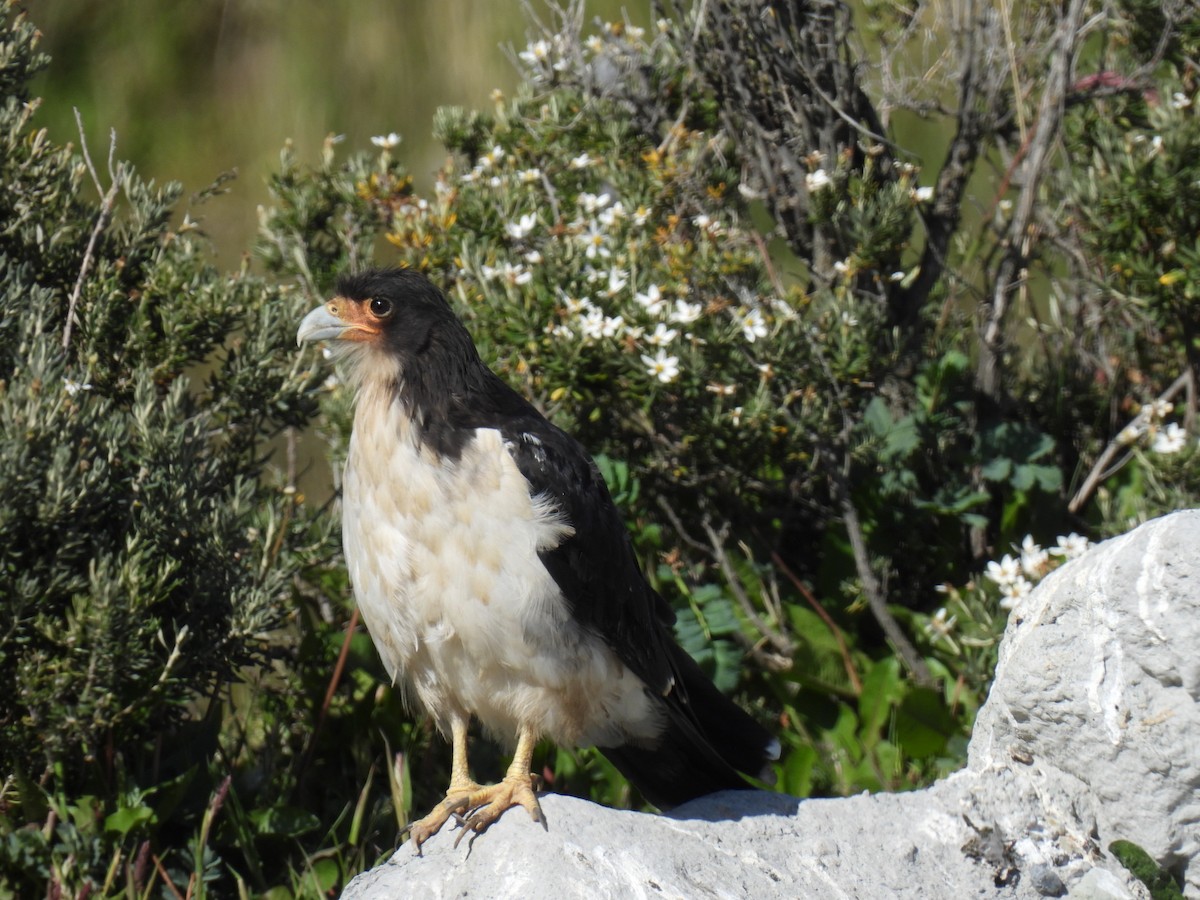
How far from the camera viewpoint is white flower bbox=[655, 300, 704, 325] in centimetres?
418

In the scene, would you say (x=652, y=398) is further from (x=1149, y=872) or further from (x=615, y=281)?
(x=1149, y=872)

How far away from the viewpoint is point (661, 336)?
410cm

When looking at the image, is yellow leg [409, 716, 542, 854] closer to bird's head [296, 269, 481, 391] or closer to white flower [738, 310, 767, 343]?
bird's head [296, 269, 481, 391]

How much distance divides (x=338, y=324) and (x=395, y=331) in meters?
0.15

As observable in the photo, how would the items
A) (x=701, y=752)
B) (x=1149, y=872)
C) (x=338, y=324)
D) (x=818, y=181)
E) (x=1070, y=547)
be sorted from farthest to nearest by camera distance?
(x=818, y=181) < (x=1070, y=547) < (x=701, y=752) < (x=338, y=324) < (x=1149, y=872)

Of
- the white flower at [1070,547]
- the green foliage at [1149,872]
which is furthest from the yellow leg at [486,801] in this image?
the white flower at [1070,547]

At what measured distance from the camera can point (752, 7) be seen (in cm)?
456

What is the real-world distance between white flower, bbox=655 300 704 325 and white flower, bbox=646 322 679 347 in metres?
0.05

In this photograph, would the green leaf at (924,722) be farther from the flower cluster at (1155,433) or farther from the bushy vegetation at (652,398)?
the flower cluster at (1155,433)

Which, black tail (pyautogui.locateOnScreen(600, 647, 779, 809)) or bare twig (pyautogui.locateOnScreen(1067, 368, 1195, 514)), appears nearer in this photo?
black tail (pyautogui.locateOnScreen(600, 647, 779, 809))

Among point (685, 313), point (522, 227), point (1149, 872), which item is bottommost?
point (1149, 872)

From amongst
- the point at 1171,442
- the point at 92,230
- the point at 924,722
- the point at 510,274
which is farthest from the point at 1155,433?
the point at 92,230

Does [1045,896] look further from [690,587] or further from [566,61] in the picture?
[566,61]

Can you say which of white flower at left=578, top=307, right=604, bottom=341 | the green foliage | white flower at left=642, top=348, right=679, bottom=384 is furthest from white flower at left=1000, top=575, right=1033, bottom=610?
white flower at left=578, top=307, right=604, bottom=341
